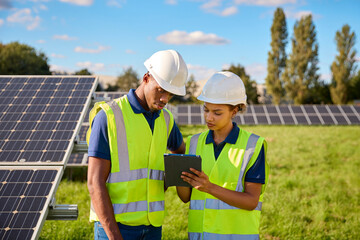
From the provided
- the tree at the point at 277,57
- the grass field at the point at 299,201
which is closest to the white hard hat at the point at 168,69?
the grass field at the point at 299,201

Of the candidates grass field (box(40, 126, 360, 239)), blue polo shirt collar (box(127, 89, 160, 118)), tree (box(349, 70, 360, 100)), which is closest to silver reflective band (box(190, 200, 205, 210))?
blue polo shirt collar (box(127, 89, 160, 118))

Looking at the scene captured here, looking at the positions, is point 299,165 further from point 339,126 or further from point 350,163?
point 339,126

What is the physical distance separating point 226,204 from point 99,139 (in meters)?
1.21

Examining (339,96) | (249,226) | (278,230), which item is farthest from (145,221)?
(339,96)

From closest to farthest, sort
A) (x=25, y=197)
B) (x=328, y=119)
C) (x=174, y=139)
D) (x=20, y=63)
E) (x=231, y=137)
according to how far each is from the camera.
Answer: (x=231, y=137) → (x=174, y=139) → (x=25, y=197) → (x=328, y=119) → (x=20, y=63)

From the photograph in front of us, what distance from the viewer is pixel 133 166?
9.22ft

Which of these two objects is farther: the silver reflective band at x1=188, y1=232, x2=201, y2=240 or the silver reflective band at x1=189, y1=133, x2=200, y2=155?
the silver reflective band at x1=189, y1=133, x2=200, y2=155

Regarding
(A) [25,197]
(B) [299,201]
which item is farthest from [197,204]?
(B) [299,201]

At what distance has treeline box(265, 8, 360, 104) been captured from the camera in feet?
140

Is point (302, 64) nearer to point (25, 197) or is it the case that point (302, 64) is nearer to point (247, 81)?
point (247, 81)

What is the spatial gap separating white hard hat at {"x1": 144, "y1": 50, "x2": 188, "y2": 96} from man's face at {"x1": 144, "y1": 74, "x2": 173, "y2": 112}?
0.06m

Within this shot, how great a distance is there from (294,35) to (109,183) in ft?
152

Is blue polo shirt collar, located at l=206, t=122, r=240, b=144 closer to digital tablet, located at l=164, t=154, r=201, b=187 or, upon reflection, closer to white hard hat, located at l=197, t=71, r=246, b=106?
white hard hat, located at l=197, t=71, r=246, b=106

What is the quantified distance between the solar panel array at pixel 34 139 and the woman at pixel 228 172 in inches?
72.3
